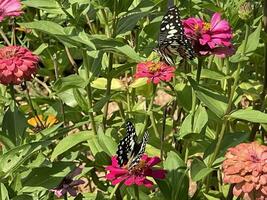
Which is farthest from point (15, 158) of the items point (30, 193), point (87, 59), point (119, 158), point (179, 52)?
point (179, 52)

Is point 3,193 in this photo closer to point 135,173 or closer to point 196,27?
point 135,173

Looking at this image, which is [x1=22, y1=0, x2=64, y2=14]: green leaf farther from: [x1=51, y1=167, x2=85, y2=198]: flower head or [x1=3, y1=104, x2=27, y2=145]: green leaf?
[x1=51, y1=167, x2=85, y2=198]: flower head

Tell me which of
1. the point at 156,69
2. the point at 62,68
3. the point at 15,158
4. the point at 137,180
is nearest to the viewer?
the point at 137,180

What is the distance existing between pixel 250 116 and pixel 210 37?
22 cm

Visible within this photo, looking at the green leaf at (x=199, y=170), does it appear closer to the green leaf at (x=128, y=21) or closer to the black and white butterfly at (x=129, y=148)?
the black and white butterfly at (x=129, y=148)

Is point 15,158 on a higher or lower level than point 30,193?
higher

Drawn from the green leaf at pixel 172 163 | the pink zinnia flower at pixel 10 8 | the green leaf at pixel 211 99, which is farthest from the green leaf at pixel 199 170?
the pink zinnia flower at pixel 10 8

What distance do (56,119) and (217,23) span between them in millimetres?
642

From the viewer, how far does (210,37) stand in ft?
5.13

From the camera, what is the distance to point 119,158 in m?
1.40

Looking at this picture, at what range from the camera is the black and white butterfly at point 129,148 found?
1376 millimetres

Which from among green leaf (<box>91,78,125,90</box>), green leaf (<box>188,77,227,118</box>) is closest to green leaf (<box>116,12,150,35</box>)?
green leaf (<box>188,77,227,118</box>)

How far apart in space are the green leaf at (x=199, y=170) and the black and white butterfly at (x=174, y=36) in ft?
0.92

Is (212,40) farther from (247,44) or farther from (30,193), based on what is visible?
(30,193)
